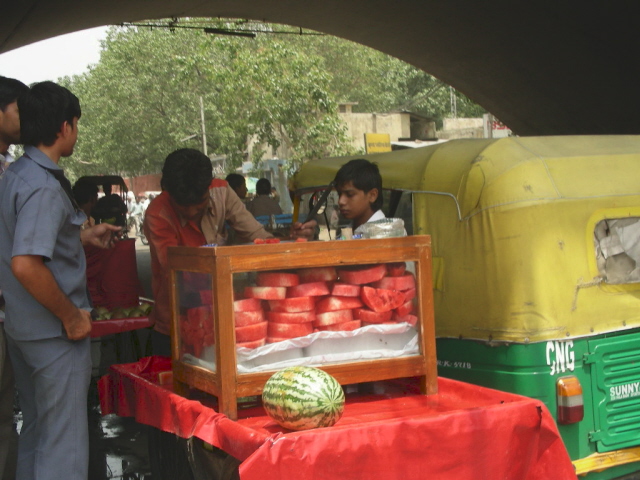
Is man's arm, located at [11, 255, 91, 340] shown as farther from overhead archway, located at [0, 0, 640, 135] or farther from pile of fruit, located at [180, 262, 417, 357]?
overhead archway, located at [0, 0, 640, 135]

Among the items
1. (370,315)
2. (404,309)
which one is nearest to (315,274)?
(370,315)

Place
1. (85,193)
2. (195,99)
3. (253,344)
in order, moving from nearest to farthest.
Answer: (253,344) → (85,193) → (195,99)

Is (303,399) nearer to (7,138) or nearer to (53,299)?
(53,299)

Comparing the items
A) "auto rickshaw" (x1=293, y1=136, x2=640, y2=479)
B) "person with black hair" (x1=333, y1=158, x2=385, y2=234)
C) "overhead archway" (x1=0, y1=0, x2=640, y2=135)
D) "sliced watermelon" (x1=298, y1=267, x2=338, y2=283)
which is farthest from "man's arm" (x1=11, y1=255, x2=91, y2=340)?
"overhead archway" (x1=0, y1=0, x2=640, y2=135)

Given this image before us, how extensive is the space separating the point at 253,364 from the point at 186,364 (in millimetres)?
452

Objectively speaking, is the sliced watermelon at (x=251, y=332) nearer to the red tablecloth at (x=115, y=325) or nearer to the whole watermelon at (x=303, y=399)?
the whole watermelon at (x=303, y=399)

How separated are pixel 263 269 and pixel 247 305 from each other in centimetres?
18

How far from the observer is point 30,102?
3.17 meters

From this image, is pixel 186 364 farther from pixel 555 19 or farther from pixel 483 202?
pixel 555 19

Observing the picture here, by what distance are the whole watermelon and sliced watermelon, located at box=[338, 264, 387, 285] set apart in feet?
1.68

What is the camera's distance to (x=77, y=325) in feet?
10.4

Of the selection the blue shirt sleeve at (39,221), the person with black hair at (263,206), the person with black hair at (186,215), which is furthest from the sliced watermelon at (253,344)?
the person with black hair at (263,206)

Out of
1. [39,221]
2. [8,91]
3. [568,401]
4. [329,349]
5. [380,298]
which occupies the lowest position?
[568,401]

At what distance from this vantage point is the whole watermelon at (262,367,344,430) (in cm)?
278
